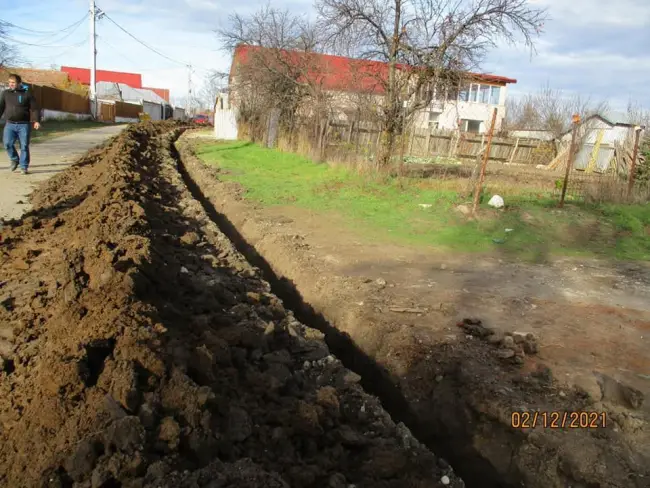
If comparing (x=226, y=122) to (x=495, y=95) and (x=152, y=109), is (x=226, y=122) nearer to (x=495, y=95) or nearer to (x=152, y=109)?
(x=495, y=95)

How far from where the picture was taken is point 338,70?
18281mm

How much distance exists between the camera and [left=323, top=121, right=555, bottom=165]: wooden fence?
18016mm

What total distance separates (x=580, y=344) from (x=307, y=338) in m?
2.49

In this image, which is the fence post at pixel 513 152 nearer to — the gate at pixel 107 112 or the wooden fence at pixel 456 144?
the wooden fence at pixel 456 144

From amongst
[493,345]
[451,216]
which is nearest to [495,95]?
[451,216]

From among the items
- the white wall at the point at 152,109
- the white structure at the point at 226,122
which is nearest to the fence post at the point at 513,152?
the white structure at the point at 226,122

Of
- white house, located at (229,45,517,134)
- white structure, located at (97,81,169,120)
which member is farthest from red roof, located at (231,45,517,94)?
white structure, located at (97,81,169,120)

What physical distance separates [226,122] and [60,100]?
17.4m

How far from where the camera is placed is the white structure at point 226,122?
25609 millimetres

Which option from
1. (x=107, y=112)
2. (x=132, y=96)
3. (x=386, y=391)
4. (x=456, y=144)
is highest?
(x=132, y=96)

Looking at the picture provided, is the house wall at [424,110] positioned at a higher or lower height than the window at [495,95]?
lower
